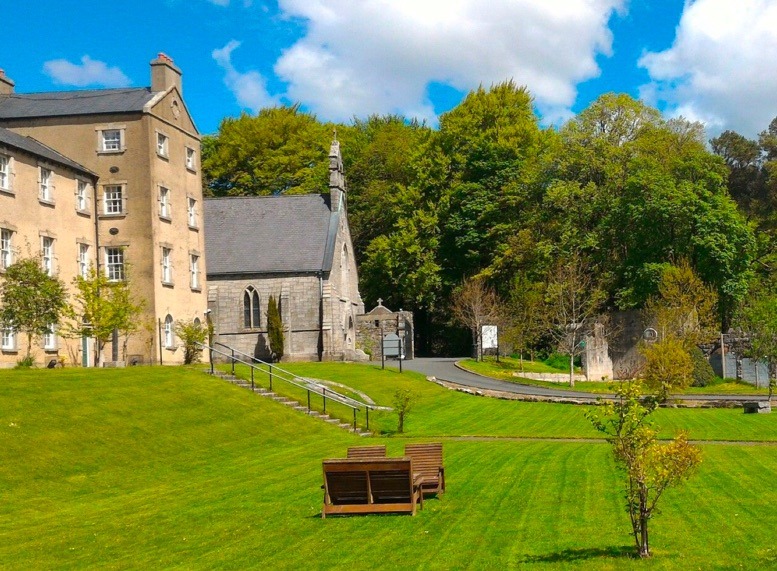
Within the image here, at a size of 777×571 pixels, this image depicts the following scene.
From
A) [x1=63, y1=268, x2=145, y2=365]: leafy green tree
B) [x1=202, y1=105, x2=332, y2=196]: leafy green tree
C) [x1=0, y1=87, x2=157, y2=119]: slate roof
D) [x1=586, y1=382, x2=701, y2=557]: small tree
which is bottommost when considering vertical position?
[x1=586, y1=382, x2=701, y2=557]: small tree

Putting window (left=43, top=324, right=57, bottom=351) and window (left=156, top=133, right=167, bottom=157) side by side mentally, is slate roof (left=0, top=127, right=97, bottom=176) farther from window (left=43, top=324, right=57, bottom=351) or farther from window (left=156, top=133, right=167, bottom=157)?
window (left=43, top=324, right=57, bottom=351)

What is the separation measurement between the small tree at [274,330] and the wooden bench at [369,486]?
44.0 meters

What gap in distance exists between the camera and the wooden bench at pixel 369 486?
16.0 metres

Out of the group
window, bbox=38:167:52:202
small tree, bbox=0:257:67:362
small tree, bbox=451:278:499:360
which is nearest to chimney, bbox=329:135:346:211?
small tree, bbox=451:278:499:360

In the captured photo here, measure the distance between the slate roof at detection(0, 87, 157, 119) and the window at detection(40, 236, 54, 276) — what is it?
7226mm

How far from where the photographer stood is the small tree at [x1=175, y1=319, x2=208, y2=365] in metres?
45.0

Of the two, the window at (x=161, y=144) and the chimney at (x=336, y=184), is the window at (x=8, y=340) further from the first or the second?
the chimney at (x=336, y=184)

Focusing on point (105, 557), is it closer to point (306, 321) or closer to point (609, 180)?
point (306, 321)

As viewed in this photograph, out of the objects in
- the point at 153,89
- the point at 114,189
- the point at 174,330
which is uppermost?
the point at 153,89

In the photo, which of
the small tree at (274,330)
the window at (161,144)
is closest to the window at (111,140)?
the window at (161,144)

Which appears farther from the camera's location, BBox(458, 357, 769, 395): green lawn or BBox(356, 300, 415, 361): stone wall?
BBox(356, 300, 415, 361): stone wall

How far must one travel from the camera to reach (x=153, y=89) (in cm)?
4728

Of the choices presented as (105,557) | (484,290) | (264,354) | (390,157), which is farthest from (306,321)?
(105,557)

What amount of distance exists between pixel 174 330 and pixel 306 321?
1562 centimetres
